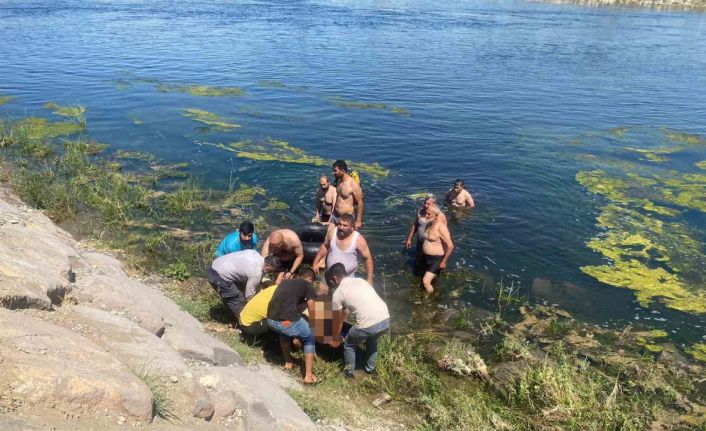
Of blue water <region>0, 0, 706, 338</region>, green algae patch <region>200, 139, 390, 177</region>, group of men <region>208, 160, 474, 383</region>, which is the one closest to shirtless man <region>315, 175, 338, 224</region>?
blue water <region>0, 0, 706, 338</region>

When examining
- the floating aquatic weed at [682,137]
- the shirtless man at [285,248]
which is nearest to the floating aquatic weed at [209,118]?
the shirtless man at [285,248]

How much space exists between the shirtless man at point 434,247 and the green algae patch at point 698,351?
4144mm

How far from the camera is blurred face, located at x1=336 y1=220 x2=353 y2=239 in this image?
26.0 feet

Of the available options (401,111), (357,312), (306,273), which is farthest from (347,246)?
(401,111)

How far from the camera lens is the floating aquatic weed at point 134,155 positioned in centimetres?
1532

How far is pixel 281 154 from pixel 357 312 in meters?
10.5

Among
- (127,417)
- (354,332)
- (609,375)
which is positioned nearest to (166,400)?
(127,417)

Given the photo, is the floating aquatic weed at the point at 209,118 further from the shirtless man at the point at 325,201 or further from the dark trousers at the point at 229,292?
the dark trousers at the point at 229,292

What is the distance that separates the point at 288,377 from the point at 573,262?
693 cm

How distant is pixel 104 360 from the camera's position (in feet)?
14.9

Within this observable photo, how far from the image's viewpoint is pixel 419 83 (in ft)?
89.3

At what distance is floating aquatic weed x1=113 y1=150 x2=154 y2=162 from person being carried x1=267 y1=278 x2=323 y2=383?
10.2 m

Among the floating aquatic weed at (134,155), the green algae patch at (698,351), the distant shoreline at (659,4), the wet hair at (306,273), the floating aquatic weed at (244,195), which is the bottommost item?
the green algae patch at (698,351)

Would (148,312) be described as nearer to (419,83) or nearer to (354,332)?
(354,332)
